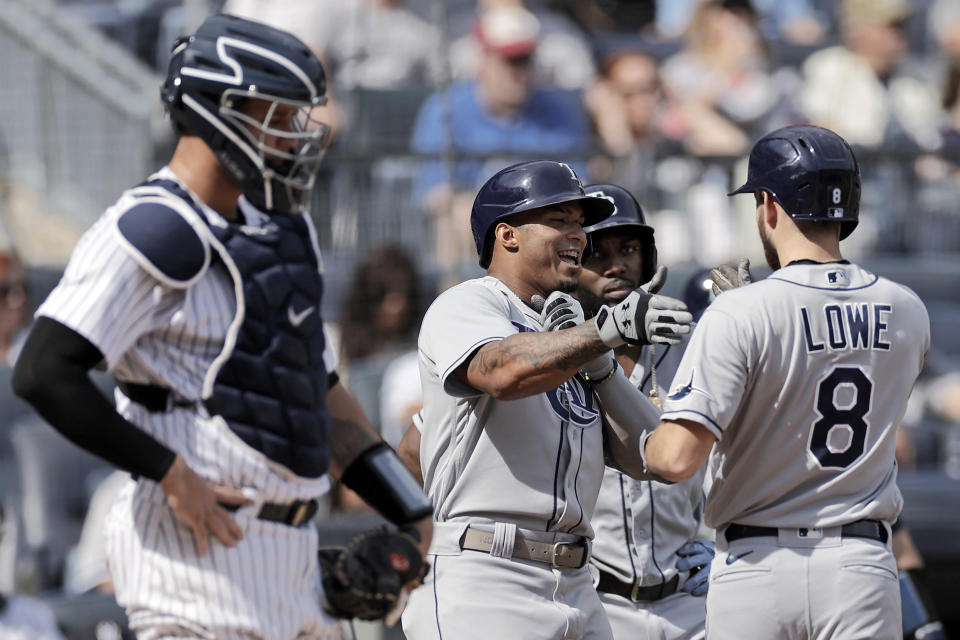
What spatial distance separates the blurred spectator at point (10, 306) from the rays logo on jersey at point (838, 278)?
5.25 meters

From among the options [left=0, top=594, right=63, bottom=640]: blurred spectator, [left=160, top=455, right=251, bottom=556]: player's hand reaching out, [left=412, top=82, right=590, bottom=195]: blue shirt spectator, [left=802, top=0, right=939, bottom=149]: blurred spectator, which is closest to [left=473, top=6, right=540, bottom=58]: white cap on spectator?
[left=412, top=82, right=590, bottom=195]: blue shirt spectator

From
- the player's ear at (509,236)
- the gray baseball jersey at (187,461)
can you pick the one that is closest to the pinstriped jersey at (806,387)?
the player's ear at (509,236)

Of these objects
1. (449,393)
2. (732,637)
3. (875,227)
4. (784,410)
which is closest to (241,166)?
(449,393)

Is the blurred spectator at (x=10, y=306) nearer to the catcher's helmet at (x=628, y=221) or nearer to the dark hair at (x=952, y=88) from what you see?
the catcher's helmet at (x=628, y=221)

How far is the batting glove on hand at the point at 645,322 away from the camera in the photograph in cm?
307

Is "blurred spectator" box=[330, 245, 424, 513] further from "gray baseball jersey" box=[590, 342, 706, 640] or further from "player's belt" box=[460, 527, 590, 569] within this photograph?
"player's belt" box=[460, 527, 590, 569]

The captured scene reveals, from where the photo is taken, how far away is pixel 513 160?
854cm

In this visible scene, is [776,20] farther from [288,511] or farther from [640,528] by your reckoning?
[288,511]

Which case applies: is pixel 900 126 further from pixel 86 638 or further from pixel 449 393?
pixel 449 393

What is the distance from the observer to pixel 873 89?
33.7ft

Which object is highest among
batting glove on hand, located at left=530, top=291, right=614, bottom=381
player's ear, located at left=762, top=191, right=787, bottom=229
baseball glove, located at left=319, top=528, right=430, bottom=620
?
player's ear, located at left=762, top=191, right=787, bottom=229

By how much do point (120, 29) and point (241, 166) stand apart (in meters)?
6.62

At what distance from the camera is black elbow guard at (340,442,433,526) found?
351 cm

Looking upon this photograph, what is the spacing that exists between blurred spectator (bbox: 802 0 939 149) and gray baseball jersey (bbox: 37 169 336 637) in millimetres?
7582
